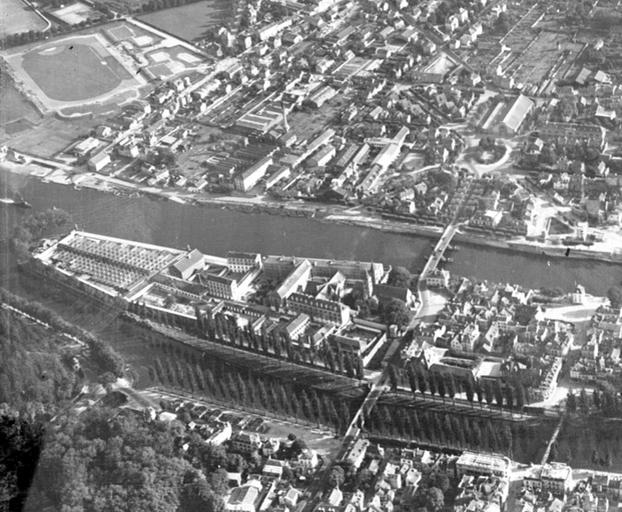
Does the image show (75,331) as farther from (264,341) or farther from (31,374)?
(264,341)

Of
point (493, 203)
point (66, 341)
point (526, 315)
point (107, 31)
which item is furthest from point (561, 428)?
point (107, 31)

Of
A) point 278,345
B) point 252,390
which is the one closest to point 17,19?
point 278,345

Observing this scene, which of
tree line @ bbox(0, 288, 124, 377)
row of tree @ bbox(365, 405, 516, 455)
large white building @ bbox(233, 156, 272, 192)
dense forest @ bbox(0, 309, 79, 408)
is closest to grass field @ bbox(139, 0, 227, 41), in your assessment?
large white building @ bbox(233, 156, 272, 192)

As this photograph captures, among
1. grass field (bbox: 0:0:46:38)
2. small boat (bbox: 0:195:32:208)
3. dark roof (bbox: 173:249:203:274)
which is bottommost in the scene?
small boat (bbox: 0:195:32:208)

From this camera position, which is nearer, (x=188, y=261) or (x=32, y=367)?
(x=32, y=367)

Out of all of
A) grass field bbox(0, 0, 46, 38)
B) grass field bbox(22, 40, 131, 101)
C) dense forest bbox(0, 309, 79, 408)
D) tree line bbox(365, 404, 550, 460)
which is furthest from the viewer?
grass field bbox(0, 0, 46, 38)

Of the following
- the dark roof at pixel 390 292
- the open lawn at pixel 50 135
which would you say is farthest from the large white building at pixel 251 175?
the dark roof at pixel 390 292

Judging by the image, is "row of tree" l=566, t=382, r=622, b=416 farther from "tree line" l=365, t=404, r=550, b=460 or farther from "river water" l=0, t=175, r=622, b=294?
"river water" l=0, t=175, r=622, b=294
